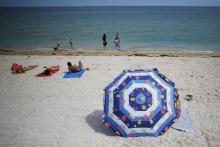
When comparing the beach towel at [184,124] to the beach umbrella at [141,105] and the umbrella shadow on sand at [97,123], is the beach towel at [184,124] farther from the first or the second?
the umbrella shadow on sand at [97,123]

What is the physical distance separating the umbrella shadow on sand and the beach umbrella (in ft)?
2.72

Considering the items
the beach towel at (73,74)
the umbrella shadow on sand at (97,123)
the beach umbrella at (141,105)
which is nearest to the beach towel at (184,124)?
the beach umbrella at (141,105)

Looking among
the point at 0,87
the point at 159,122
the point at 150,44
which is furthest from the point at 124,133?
the point at 150,44

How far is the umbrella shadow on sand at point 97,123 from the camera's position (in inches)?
267

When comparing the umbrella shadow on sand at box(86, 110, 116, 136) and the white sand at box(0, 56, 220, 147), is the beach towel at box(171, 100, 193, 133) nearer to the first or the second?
the white sand at box(0, 56, 220, 147)

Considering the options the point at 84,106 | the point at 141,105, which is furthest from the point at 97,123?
the point at 141,105

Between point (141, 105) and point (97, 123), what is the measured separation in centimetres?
212

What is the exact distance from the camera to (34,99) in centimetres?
923

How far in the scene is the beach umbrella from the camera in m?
5.77

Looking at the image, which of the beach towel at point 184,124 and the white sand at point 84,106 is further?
the beach towel at point 184,124

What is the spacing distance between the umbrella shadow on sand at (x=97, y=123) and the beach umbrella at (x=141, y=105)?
0.83 metres

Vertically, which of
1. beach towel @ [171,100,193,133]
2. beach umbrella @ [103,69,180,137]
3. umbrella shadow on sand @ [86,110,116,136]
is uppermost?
beach umbrella @ [103,69,180,137]

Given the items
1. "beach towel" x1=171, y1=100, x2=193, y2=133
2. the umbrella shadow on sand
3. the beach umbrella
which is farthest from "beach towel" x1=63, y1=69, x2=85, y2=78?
"beach towel" x1=171, y1=100, x2=193, y2=133

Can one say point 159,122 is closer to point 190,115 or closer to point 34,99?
point 190,115
